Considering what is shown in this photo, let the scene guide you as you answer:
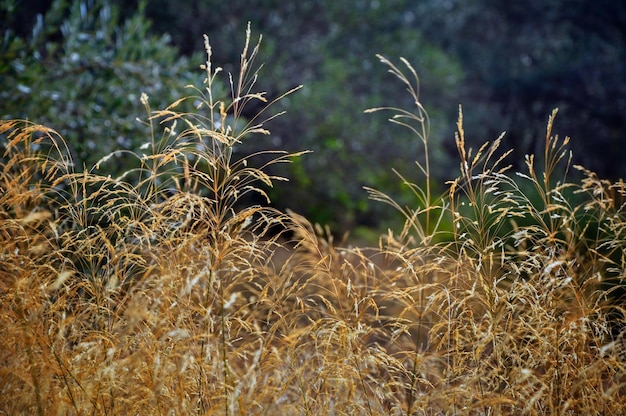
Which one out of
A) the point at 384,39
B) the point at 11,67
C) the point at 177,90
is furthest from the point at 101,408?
the point at 384,39

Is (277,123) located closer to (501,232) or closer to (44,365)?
(501,232)

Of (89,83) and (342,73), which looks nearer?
(89,83)

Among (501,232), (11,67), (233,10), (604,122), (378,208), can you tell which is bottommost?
(378,208)

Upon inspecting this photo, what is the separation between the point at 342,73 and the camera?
9.03m

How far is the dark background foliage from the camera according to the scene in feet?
17.5

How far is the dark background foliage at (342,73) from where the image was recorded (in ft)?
17.5

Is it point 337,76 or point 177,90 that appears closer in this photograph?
point 177,90

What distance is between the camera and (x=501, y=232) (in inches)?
244

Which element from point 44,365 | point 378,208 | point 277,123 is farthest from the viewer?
point 378,208

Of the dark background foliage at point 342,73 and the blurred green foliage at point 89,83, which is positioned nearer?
the blurred green foliage at point 89,83

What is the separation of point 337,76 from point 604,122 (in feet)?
16.2

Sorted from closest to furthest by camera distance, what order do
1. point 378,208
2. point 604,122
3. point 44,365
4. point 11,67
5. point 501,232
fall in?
point 44,365, point 11,67, point 501,232, point 378,208, point 604,122

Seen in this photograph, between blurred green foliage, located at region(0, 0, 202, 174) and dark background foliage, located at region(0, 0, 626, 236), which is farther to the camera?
dark background foliage, located at region(0, 0, 626, 236)

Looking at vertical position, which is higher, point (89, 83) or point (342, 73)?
point (89, 83)
